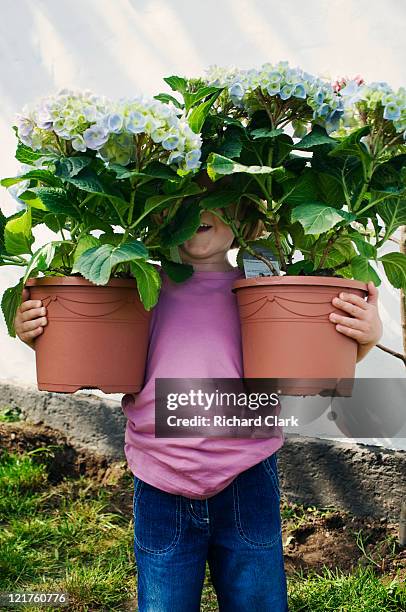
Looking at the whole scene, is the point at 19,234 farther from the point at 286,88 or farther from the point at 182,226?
the point at 286,88

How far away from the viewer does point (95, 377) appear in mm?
1535

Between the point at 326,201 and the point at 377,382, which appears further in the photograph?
the point at 377,382

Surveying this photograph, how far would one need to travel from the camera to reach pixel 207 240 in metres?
1.68

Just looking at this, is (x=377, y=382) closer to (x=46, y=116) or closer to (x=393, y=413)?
(x=393, y=413)

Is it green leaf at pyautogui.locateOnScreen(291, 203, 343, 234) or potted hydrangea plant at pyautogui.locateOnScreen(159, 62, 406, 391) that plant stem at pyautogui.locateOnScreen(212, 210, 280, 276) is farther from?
green leaf at pyautogui.locateOnScreen(291, 203, 343, 234)

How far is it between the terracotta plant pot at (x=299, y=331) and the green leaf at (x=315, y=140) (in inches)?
10.5

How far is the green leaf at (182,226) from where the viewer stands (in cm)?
151

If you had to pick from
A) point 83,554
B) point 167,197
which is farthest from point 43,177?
point 83,554

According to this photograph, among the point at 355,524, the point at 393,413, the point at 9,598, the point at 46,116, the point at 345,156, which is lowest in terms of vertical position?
the point at 355,524

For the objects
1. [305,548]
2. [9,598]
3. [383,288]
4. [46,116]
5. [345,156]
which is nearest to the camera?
[46,116]

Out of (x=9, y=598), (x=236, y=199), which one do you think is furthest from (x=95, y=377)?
(x=9, y=598)

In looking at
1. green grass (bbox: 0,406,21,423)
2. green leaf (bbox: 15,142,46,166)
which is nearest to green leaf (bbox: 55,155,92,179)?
green leaf (bbox: 15,142,46,166)

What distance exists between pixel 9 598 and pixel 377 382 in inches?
60.6

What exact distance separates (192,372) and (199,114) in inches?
21.8
